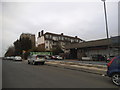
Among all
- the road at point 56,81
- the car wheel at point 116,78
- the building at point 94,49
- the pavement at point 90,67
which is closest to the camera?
the road at point 56,81

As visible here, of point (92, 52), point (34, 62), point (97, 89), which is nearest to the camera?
point (97, 89)

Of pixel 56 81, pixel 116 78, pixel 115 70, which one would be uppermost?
pixel 115 70

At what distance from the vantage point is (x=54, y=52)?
5116 cm

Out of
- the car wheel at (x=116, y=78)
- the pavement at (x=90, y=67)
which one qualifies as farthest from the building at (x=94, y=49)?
the car wheel at (x=116, y=78)

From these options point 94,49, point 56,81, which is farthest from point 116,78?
point 94,49

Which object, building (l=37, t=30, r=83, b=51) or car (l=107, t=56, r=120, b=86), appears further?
building (l=37, t=30, r=83, b=51)

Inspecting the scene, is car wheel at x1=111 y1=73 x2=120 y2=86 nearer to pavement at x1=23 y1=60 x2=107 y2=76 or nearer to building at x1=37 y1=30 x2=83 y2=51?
pavement at x1=23 y1=60 x2=107 y2=76

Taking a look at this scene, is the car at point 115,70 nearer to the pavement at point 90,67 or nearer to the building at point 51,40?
the pavement at point 90,67

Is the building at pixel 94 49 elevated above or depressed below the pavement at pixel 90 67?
above

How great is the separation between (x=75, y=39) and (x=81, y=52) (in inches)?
1356

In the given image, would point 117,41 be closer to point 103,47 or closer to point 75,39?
point 103,47

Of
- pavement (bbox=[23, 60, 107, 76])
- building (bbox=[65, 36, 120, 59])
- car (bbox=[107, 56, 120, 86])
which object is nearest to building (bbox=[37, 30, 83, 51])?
building (bbox=[65, 36, 120, 59])

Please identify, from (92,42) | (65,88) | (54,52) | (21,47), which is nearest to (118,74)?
(65,88)

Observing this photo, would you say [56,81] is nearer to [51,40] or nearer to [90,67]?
[90,67]
